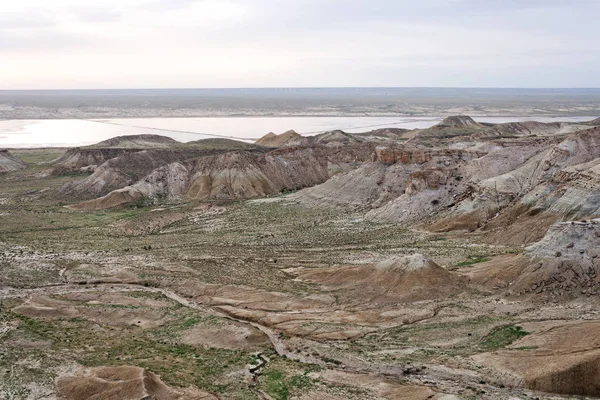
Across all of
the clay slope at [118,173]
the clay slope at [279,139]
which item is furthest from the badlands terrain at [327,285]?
the clay slope at [279,139]

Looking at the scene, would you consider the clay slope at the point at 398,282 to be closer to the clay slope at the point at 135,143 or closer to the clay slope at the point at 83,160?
the clay slope at the point at 83,160

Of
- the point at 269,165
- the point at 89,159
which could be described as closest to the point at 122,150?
the point at 89,159

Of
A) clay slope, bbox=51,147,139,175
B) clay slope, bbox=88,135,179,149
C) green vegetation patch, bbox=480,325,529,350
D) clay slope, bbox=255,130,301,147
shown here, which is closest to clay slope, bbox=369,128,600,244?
green vegetation patch, bbox=480,325,529,350

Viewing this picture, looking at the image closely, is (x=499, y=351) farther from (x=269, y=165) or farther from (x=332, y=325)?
(x=269, y=165)

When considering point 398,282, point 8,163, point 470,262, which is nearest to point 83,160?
point 8,163

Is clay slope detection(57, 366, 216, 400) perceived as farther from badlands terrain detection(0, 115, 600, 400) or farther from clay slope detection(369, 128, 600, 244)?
clay slope detection(369, 128, 600, 244)

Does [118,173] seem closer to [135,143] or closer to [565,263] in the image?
[135,143]
